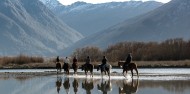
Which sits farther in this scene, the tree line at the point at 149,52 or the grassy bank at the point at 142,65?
the tree line at the point at 149,52

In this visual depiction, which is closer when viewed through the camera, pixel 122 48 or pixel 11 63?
pixel 11 63

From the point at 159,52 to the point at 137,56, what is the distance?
4.79m

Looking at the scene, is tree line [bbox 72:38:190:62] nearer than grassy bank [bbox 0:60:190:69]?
No

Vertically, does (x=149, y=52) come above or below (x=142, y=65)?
above

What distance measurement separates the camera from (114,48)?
372 feet

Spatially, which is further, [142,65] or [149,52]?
[149,52]

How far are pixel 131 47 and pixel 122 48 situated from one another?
7.78 ft

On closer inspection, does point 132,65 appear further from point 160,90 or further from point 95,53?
point 95,53

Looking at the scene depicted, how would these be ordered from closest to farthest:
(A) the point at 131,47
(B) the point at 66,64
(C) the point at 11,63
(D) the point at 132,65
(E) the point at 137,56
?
(D) the point at 132,65 → (B) the point at 66,64 → (C) the point at 11,63 → (E) the point at 137,56 → (A) the point at 131,47

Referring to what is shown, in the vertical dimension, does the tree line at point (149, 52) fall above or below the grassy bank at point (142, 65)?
above

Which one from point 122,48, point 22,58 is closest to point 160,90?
point 22,58

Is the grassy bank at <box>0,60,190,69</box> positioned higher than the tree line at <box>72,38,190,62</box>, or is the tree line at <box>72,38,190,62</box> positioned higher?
the tree line at <box>72,38,190,62</box>

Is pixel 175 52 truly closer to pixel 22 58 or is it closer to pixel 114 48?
pixel 114 48

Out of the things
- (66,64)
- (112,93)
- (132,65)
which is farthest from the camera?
(66,64)
